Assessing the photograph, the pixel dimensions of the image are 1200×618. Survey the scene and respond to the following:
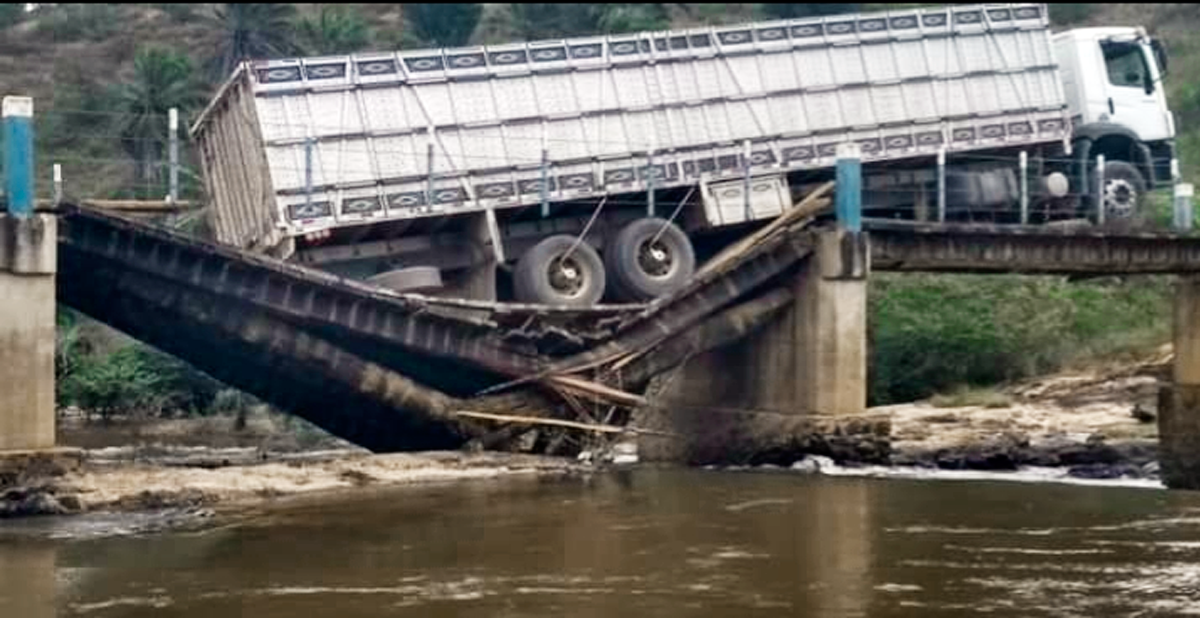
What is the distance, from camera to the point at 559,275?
1254 inches

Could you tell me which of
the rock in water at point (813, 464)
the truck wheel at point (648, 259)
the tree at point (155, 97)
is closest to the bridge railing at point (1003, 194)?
the truck wheel at point (648, 259)

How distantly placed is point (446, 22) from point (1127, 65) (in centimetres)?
4424

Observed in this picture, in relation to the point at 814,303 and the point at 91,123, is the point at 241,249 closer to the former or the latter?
the point at 814,303

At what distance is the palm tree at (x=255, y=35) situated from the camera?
229ft

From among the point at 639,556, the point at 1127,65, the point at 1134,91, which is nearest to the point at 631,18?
the point at 1127,65

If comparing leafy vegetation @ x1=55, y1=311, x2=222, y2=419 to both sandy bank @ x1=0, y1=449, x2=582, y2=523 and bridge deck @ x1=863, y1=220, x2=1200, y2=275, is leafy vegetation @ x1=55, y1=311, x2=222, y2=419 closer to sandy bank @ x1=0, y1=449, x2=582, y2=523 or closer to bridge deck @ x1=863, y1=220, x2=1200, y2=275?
sandy bank @ x1=0, y1=449, x2=582, y2=523

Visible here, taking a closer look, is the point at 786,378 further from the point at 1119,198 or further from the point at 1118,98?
the point at 1118,98

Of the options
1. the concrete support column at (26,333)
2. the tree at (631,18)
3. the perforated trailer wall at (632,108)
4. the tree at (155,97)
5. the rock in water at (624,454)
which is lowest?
the rock in water at (624,454)

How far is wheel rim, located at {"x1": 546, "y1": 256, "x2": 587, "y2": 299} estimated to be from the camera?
31.8m

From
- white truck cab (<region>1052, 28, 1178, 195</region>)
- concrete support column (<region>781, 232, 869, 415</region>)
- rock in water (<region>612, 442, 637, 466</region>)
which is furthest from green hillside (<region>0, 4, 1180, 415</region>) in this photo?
concrete support column (<region>781, 232, 869, 415</region>)

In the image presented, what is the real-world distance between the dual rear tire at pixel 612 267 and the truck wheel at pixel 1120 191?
29.4 ft

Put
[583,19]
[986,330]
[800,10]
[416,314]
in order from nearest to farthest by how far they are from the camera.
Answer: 1. [416,314]
2. [986,330]
3. [800,10]
4. [583,19]

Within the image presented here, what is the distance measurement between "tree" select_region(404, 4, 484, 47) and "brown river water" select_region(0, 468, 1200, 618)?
50.9 m

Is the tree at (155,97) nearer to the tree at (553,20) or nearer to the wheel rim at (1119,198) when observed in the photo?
the tree at (553,20)
